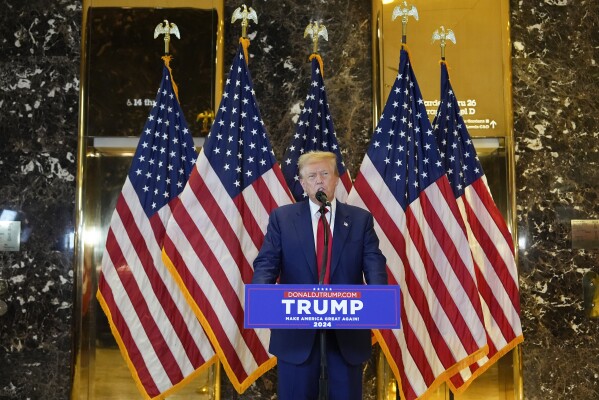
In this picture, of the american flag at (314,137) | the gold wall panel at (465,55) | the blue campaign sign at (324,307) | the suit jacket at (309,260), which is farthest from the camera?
the gold wall panel at (465,55)

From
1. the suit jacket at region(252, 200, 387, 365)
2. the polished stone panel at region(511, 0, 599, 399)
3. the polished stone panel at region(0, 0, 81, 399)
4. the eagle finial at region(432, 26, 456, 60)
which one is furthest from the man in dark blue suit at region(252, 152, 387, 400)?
the polished stone panel at region(0, 0, 81, 399)

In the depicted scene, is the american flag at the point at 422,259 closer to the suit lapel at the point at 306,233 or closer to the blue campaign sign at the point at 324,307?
the suit lapel at the point at 306,233

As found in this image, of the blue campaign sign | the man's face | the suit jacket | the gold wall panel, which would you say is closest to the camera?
the blue campaign sign

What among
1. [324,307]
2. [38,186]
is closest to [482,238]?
[324,307]

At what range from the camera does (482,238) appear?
4.41 meters

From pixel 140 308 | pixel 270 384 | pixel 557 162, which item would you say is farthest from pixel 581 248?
pixel 140 308

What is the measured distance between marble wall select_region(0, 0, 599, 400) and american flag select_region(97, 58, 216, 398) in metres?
0.65

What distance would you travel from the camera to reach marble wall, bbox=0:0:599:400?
15.6 ft

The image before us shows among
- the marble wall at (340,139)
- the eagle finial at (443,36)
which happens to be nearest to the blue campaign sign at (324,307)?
the marble wall at (340,139)

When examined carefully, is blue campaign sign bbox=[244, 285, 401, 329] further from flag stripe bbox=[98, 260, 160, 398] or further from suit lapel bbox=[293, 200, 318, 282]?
flag stripe bbox=[98, 260, 160, 398]

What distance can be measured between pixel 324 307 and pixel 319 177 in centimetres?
91

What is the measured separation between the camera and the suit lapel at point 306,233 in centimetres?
319

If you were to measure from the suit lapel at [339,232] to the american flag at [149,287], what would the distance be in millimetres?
1506

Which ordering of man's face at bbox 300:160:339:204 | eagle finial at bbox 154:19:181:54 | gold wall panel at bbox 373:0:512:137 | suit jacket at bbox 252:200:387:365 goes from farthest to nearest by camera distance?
gold wall panel at bbox 373:0:512:137 → eagle finial at bbox 154:19:181:54 → man's face at bbox 300:160:339:204 → suit jacket at bbox 252:200:387:365
